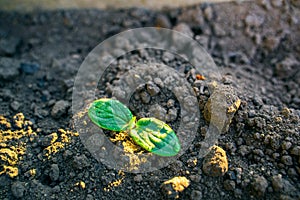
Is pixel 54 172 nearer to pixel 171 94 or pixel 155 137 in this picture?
pixel 155 137

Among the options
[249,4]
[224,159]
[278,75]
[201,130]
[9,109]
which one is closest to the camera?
[224,159]

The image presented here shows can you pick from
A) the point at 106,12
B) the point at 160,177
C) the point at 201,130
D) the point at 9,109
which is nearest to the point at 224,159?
the point at 201,130

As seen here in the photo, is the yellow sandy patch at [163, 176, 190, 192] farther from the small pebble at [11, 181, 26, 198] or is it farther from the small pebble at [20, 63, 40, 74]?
the small pebble at [20, 63, 40, 74]

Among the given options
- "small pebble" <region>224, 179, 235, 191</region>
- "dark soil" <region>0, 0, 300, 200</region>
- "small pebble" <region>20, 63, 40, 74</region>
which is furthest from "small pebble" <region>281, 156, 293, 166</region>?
"small pebble" <region>20, 63, 40, 74</region>

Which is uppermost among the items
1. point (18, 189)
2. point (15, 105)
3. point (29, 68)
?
point (29, 68)

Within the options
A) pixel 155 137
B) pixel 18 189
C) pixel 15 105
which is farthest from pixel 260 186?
pixel 15 105

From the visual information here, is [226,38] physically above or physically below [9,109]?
above

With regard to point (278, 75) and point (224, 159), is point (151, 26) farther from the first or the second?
point (224, 159)
